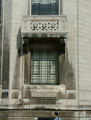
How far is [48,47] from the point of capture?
20719 millimetres

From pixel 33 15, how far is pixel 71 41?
2835 millimetres

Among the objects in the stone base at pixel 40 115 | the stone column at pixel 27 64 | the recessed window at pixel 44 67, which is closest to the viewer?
the stone base at pixel 40 115

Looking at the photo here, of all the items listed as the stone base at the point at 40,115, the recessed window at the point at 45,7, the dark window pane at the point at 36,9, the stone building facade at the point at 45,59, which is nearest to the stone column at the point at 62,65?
the stone building facade at the point at 45,59

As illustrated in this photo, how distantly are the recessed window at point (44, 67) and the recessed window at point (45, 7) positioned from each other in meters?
2.53

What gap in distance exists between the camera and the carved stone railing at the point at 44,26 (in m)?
20.0

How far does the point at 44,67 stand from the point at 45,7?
12.8 feet

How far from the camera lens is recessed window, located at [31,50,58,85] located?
20781 mm

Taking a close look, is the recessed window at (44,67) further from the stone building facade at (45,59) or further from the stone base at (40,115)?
the stone base at (40,115)

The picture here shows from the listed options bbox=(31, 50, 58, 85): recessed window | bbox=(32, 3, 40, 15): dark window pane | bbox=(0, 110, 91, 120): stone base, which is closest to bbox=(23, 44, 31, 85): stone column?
bbox=(31, 50, 58, 85): recessed window

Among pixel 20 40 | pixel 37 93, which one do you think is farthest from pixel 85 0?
pixel 37 93

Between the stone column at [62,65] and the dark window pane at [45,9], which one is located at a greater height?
the dark window pane at [45,9]

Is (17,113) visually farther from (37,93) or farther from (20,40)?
(20,40)

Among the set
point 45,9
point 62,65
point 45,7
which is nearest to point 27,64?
point 62,65

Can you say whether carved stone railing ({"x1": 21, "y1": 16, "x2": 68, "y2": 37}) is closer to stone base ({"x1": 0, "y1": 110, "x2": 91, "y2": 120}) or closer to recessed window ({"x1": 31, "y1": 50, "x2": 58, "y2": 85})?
recessed window ({"x1": 31, "y1": 50, "x2": 58, "y2": 85})
